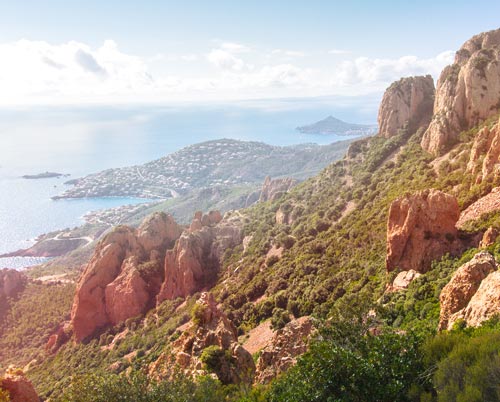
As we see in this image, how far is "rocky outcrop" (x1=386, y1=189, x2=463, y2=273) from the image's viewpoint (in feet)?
80.1

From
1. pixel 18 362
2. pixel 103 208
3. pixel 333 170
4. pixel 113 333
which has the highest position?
pixel 333 170

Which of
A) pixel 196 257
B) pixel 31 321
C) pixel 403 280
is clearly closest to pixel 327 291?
pixel 403 280

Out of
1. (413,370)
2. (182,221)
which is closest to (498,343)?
(413,370)

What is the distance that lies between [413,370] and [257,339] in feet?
60.5

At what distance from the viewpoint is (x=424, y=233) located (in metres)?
25.0

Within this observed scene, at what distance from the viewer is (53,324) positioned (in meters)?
52.8

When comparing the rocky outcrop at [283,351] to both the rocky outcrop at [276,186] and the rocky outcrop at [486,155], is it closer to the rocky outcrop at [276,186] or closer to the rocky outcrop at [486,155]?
the rocky outcrop at [486,155]

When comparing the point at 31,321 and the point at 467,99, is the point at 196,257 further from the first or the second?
the point at 467,99

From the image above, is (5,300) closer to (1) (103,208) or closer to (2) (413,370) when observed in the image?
(2) (413,370)

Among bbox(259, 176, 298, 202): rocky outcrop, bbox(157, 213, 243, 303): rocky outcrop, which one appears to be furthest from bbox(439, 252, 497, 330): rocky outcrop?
bbox(259, 176, 298, 202): rocky outcrop

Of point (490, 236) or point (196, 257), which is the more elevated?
point (490, 236)

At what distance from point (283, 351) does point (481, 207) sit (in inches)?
685

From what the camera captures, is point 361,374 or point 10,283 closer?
point 361,374

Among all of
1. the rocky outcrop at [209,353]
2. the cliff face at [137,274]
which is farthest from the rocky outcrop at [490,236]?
the cliff face at [137,274]
